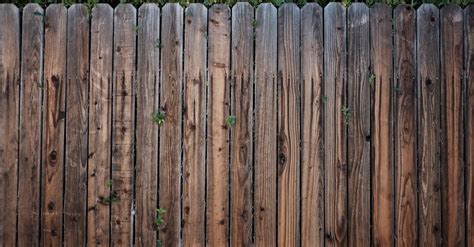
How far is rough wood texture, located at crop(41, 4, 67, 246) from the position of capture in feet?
9.66

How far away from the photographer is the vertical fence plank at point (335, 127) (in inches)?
115

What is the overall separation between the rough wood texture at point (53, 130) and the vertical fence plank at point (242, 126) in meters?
1.14

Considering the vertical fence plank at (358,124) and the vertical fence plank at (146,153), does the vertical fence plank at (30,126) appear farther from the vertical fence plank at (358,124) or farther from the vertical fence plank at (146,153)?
the vertical fence plank at (358,124)

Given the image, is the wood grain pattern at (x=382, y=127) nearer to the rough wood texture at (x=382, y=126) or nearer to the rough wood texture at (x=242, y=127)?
the rough wood texture at (x=382, y=126)

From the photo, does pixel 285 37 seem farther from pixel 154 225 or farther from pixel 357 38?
pixel 154 225

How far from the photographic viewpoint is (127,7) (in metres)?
3.02

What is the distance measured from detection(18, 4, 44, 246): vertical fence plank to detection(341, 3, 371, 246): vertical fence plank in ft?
6.73

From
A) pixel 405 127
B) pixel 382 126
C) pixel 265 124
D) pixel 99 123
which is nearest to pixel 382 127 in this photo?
pixel 382 126

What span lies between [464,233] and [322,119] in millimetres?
1194

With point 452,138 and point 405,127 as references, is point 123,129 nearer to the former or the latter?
point 405,127

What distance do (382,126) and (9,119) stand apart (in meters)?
2.49

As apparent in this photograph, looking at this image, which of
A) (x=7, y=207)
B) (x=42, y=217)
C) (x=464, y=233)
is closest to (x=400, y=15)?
(x=464, y=233)

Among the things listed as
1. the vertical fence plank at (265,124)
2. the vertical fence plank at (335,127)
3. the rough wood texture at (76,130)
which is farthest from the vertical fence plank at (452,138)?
the rough wood texture at (76,130)

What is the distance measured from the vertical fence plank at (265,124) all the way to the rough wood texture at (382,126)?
0.65 m
